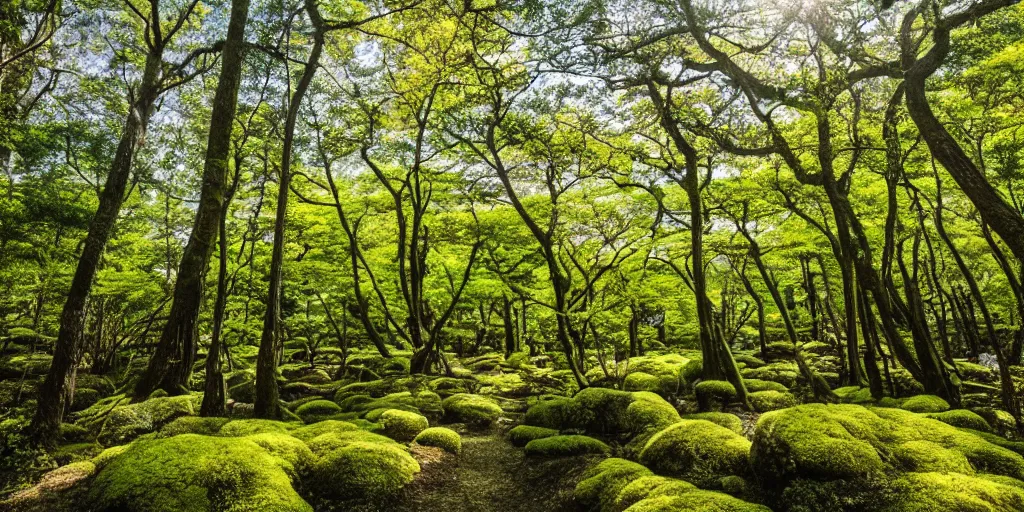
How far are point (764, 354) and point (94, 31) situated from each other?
88.4 feet

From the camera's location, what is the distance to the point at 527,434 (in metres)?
8.98

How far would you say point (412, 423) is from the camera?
28.6 feet

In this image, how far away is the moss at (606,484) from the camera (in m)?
5.41

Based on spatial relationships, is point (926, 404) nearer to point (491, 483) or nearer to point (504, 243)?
point (491, 483)

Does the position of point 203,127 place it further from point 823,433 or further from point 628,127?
point 823,433

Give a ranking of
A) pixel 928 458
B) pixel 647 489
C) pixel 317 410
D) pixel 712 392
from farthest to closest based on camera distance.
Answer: pixel 712 392 < pixel 317 410 < pixel 647 489 < pixel 928 458

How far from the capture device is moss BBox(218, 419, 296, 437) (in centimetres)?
659

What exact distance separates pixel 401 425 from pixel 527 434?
243 centimetres

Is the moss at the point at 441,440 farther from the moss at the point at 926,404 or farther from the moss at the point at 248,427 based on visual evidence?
the moss at the point at 926,404

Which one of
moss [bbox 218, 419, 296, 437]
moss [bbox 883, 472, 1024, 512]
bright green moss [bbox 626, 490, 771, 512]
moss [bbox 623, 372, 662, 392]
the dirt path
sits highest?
moss [bbox 218, 419, 296, 437]

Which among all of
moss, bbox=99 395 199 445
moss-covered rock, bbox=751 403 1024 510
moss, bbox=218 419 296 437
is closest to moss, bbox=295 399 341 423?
moss, bbox=99 395 199 445

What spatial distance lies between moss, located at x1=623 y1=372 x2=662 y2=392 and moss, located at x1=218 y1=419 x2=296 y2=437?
9.17 metres

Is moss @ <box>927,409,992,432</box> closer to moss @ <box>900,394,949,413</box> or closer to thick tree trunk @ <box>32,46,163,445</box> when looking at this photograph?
moss @ <box>900,394,949,413</box>

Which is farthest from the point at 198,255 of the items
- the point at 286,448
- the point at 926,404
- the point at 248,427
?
the point at 926,404
